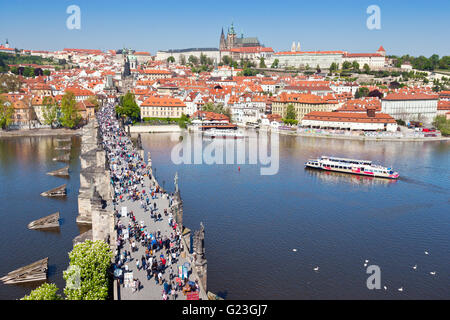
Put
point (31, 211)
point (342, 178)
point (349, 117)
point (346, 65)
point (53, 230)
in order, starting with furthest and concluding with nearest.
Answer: point (346, 65), point (349, 117), point (342, 178), point (31, 211), point (53, 230)

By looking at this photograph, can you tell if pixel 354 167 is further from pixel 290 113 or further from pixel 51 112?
pixel 51 112

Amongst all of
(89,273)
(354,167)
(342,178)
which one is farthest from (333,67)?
(89,273)

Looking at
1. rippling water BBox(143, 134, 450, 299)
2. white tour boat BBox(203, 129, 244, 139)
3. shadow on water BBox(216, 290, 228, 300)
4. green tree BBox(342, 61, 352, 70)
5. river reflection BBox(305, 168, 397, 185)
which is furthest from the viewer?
green tree BBox(342, 61, 352, 70)

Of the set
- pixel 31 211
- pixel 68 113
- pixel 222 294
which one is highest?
pixel 68 113

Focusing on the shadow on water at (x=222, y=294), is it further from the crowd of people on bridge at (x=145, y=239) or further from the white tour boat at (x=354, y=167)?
the white tour boat at (x=354, y=167)

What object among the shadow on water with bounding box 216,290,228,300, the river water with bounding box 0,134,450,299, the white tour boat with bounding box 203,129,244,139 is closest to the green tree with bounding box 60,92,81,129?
the river water with bounding box 0,134,450,299

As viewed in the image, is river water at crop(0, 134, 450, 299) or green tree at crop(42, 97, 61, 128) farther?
green tree at crop(42, 97, 61, 128)

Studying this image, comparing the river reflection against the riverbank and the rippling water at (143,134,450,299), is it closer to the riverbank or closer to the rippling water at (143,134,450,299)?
the rippling water at (143,134,450,299)
